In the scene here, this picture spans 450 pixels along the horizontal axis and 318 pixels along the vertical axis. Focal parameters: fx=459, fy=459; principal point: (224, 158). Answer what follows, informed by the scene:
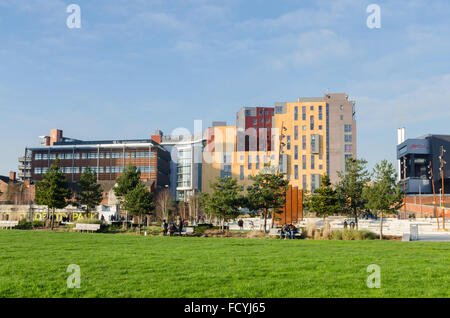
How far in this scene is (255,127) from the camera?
464ft

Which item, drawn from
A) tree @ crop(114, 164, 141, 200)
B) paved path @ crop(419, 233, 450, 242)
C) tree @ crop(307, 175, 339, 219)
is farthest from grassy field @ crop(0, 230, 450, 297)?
tree @ crop(114, 164, 141, 200)

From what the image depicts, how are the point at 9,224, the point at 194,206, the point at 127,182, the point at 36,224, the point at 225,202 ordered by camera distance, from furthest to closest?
the point at 194,206
the point at 127,182
the point at 36,224
the point at 9,224
the point at 225,202

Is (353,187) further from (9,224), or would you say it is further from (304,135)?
(304,135)

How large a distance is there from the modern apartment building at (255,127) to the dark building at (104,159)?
29484 mm

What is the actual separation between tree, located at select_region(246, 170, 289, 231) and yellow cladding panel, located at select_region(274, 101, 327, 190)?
74065 mm

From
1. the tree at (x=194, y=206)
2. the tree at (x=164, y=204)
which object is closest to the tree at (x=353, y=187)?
the tree at (x=164, y=204)

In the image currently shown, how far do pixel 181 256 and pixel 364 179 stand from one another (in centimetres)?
3187

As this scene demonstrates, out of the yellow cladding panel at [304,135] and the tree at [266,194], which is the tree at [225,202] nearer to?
the tree at [266,194]

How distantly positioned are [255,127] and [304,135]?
2689 cm

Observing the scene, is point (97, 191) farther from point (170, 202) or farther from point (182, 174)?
point (182, 174)

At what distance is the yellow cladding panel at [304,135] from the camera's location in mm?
115562

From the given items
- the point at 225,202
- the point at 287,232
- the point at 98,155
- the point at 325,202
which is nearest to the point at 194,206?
the point at 98,155
